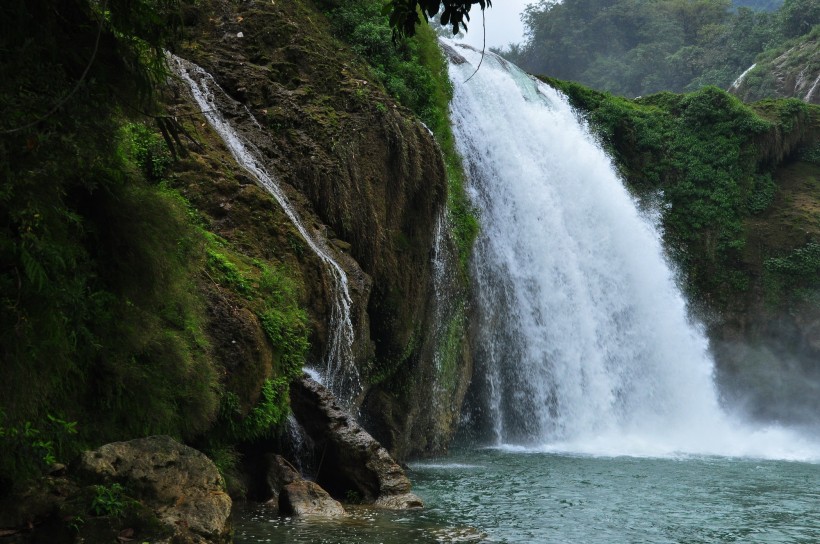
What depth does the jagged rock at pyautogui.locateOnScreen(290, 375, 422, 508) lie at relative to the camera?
31.4 feet

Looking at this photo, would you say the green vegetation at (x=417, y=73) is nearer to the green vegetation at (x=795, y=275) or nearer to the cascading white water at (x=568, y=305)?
the cascading white water at (x=568, y=305)

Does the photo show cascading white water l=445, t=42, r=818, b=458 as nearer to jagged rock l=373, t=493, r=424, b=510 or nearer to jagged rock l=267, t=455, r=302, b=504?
jagged rock l=373, t=493, r=424, b=510

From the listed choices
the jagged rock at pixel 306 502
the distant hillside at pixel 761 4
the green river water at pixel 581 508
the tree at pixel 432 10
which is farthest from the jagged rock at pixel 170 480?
the distant hillside at pixel 761 4

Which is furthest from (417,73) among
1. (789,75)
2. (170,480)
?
(789,75)

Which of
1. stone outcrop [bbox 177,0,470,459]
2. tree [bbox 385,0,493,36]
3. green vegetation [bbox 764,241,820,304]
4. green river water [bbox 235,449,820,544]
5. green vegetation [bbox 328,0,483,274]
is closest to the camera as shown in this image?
tree [bbox 385,0,493,36]

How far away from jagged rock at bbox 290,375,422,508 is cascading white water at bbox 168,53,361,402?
3.24 feet

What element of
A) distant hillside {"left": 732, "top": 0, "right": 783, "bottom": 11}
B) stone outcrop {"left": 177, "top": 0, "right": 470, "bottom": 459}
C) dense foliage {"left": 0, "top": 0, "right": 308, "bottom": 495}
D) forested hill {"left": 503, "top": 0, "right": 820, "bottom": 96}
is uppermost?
distant hillside {"left": 732, "top": 0, "right": 783, "bottom": 11}

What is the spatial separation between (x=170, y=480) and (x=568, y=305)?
14.7 m

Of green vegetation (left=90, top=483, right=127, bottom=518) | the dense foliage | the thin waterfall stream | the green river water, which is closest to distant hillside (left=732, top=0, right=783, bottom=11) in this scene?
the thin waterfall stream

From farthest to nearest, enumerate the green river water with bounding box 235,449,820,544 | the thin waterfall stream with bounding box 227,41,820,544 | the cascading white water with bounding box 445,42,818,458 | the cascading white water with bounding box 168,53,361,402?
1. the cascading white water with bounding box 445,42,818,458
2. the cascading white water with bounding box 168,53,361,402
3. the thin waterfall stream with bounding box 227,41,820,544
4. the green river water with bounding box 235,449,820,544

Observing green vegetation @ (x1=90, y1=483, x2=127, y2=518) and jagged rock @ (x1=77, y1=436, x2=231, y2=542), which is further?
jagged rock @ (x1=77, y1=436, x2=231, y2=542)

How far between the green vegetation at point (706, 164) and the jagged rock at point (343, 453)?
17.5m

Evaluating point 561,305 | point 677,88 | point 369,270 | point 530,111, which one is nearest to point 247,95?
point 369,270

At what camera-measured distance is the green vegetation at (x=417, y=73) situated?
15.5 metres
